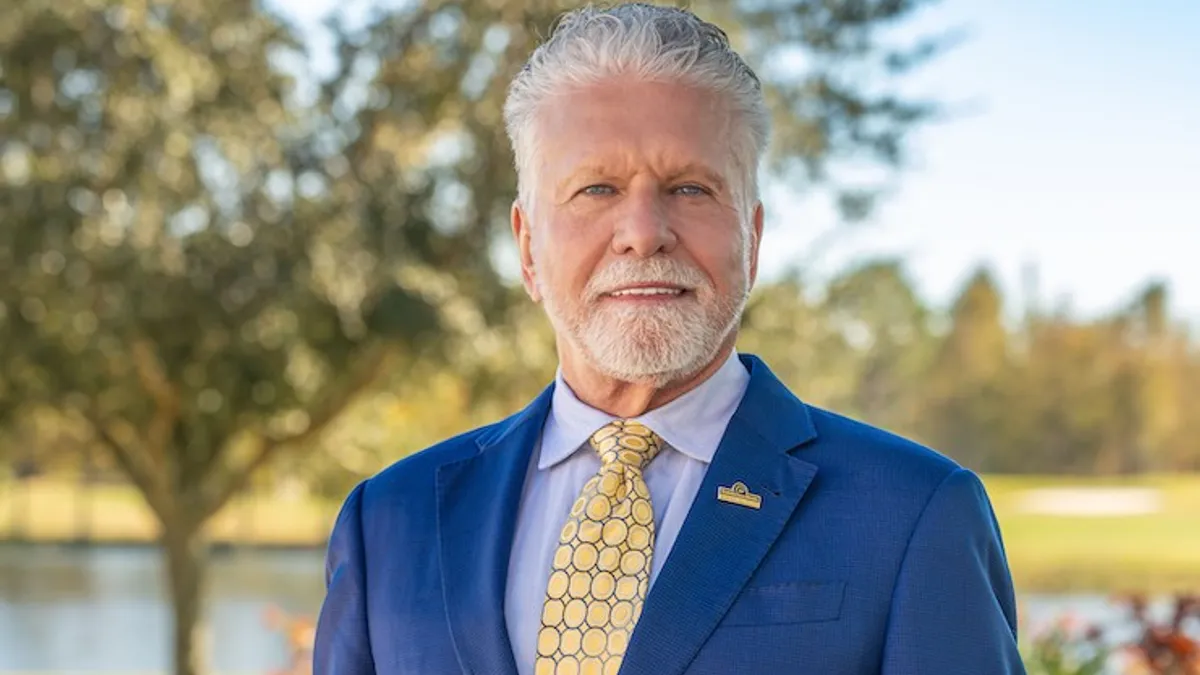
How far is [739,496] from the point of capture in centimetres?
154

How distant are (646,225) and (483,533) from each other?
353 millimetres

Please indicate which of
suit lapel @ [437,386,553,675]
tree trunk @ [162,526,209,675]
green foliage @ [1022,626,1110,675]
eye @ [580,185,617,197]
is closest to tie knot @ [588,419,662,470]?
suit lapel @ [437,386,553,675]

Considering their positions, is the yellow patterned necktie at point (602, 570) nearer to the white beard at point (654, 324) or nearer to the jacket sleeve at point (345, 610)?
the white beard at point (654, 324)

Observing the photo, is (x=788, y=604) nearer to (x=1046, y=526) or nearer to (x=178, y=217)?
(x=178, y=217)

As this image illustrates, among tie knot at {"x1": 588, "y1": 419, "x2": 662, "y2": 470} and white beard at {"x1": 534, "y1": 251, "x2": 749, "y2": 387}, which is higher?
white beard at {"x1": 534, "y1": 251, "x2": 749, "y2": 387}

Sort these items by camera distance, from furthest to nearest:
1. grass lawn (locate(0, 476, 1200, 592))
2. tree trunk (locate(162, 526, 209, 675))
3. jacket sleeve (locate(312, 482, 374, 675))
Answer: grass lawn (locate(0, 476, 1200, 592)) < tree trunk (locate(162, 526, 209, 675)) < jacket sleeve (locate(312, 482, 374, 675))

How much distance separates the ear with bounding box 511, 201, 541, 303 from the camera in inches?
66.3

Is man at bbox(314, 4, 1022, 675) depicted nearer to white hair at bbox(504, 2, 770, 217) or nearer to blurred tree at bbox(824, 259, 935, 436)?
white hair at bbox(504, 2, 770, 217)

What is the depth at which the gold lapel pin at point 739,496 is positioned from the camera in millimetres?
1533

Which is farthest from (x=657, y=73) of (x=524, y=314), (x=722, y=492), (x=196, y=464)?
(x=196, y=464)

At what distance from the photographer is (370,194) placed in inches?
356

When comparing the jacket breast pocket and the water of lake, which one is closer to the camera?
the jacket breast pocket

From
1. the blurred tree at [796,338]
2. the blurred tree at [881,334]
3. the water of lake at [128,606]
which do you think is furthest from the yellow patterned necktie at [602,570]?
the blurred tree at [881,334]

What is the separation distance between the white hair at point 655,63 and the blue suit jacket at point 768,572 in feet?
0.82
